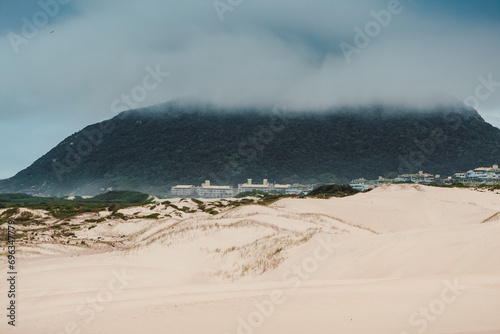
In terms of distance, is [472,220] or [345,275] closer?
[345,275]

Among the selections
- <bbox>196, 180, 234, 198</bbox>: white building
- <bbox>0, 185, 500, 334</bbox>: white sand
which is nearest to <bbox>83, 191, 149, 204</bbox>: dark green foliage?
<bbox>196, 180, 234, 198</bbox>: white building

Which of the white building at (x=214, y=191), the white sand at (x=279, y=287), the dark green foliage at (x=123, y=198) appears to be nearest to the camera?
the white sand at (x=279, y=287)

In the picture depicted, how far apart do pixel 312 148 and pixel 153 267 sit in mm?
184590

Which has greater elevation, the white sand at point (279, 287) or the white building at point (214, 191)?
the white building at point (214, 191)

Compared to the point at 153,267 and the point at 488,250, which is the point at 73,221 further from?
the point at 488,250

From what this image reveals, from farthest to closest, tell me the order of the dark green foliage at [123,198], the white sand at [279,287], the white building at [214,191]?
the white building at [214,191] < the dark green foliage at [123,198] < the white sand at [279,287]

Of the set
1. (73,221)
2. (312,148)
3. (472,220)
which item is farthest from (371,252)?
(312,148)

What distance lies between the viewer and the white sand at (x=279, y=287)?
6.66 metres

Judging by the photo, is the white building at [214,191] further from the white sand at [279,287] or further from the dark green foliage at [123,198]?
the white sand at [279,287]

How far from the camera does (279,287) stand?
9.53 meters

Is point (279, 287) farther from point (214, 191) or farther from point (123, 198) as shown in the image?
point (214, 191)

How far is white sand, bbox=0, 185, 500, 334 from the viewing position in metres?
6.66

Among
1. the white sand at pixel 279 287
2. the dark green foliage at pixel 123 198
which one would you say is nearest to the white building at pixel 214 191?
the dark green foliage at pixel 123 198

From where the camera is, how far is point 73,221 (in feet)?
141
